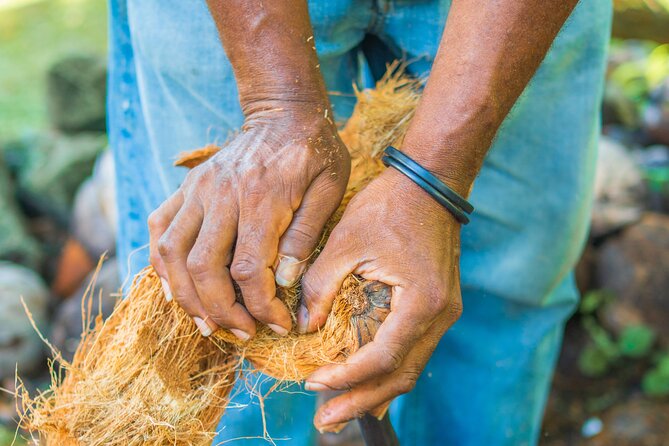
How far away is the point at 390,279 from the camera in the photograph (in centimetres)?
112

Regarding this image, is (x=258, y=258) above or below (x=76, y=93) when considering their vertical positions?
above

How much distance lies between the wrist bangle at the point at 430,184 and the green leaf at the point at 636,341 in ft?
6.39

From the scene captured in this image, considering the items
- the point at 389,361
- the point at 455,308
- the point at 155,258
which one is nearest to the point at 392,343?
the point at 389,361

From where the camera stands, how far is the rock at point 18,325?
3199 mm

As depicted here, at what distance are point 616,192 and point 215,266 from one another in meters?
2.47

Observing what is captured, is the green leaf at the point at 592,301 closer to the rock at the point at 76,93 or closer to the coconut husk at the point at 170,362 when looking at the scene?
the coconut husk at the point at 170,362

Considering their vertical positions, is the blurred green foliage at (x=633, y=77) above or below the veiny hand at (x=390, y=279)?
below

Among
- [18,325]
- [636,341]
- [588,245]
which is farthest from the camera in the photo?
[18,325]

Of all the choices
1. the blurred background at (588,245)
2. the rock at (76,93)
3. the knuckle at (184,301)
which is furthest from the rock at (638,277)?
the rock at (76,93)

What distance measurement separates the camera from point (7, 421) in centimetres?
305

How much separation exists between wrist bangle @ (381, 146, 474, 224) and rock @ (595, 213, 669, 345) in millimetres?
1978

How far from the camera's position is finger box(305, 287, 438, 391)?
1102 millimetres

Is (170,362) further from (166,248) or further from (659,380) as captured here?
(659,380)

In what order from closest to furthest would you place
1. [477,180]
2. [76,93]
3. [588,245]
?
[477,180] < [588,245] < [76,93]
